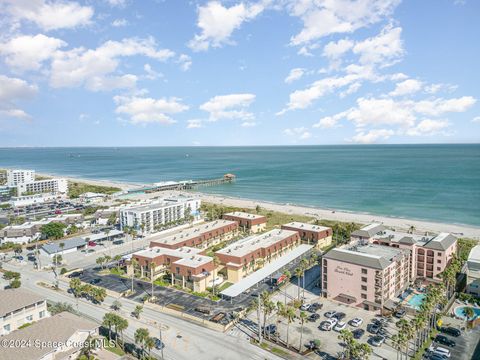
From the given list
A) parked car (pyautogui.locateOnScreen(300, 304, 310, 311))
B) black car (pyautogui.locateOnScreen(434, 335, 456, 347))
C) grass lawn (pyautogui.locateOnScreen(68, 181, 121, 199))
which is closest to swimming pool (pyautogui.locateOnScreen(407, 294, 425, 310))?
black car (pyautogui.locateOnScreen(434, 335, 456, 347))

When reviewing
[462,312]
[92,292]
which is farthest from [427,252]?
[92,292]

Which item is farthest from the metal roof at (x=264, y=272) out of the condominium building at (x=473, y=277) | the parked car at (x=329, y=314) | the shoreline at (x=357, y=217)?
the shoreline at (x=357, y=217)

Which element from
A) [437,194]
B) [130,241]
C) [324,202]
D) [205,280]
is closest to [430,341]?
[205,280]

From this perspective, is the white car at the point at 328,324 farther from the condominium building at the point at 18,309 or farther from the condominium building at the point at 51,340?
the condominium building at the point at 18,309

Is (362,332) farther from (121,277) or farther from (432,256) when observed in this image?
(121,277)

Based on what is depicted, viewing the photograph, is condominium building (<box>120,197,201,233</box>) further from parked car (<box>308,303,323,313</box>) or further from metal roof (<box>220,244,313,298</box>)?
parked car (<box>308,303,323,313</box>)
